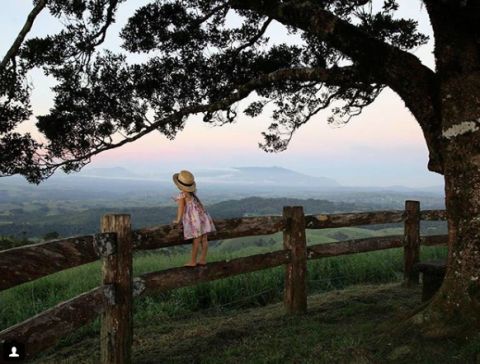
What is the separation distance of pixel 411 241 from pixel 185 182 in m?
5.11

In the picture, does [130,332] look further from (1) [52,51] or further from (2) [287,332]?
(1) [52,51]

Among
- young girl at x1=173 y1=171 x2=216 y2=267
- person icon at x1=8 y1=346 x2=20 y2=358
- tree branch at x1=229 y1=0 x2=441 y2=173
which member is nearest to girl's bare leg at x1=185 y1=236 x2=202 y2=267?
young girl at x1=173 y1=171 x2=216 y2=267

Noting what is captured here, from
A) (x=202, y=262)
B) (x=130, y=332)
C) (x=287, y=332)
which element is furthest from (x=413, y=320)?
(x=130, y=332)

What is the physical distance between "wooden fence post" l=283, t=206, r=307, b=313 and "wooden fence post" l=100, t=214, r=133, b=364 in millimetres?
2676

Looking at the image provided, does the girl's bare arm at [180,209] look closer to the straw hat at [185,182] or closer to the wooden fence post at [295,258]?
the straw hat at [185,182]

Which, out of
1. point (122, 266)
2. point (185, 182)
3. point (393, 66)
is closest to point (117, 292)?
point (122, 266)

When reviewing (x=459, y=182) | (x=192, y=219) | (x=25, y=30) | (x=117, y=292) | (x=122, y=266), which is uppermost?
(x=25, y=30)

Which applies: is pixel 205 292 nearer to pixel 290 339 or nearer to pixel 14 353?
pixel 290 339

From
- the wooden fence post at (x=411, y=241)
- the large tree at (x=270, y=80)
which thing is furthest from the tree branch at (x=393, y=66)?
the wooden fence post at (x=411, y=241)

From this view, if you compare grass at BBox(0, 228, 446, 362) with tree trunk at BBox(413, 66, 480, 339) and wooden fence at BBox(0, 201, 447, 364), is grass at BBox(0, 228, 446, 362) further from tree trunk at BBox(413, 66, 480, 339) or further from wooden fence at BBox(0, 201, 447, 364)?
tree trunk at BBox(413, 66, 480, 339)

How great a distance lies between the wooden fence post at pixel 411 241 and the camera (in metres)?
8.40

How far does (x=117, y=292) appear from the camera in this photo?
4.38 meters

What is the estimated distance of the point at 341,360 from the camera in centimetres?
439

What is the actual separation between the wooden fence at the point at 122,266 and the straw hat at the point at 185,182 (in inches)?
16.9
